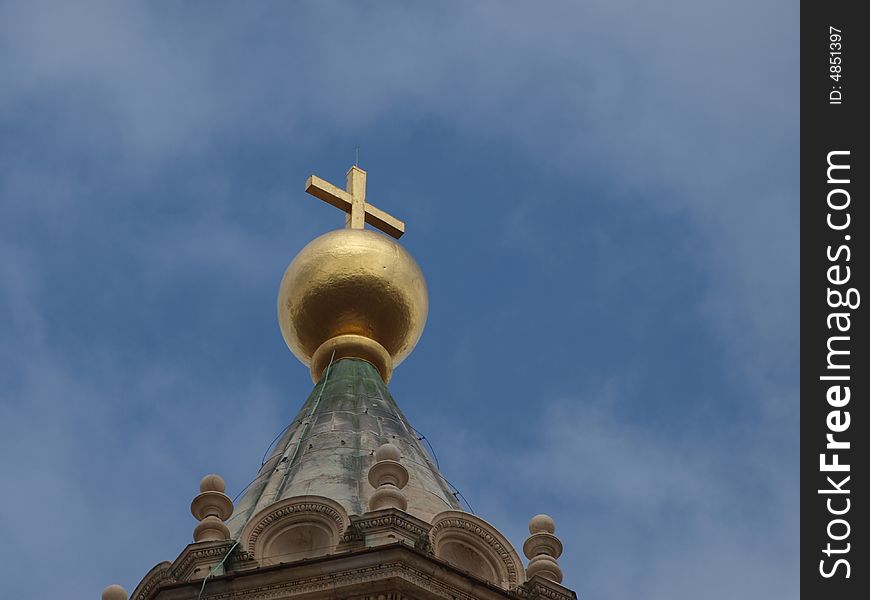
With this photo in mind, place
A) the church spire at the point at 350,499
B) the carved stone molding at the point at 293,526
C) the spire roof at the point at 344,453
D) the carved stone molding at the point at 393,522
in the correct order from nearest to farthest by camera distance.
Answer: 1. the church spire at the point at 350,499
2. the carved stone molding at the point at 393,522
3. the carved stone molding at the point at 293,526
4. the spire roof at the point at 344,453

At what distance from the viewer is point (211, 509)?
34188 mm

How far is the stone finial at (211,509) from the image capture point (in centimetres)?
3341

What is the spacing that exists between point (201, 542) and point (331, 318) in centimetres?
890

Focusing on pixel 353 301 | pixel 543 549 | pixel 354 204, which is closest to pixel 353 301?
pixel 353 301

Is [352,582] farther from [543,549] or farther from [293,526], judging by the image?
[543,549]

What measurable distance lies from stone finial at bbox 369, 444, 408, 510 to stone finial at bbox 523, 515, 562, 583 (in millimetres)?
2352

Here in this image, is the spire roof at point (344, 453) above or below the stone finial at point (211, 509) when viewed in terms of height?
above

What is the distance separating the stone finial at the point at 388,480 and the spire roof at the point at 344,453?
699mm

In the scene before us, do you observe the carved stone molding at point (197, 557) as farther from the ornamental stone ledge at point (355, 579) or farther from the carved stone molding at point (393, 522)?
the carved stone molding at point (393, 522)

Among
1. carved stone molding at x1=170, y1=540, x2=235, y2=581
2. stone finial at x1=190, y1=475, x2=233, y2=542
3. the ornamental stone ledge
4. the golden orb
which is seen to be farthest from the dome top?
the ornamental stone ledge

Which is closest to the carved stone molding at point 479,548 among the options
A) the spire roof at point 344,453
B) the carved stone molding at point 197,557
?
the spire roof at point 344,453
